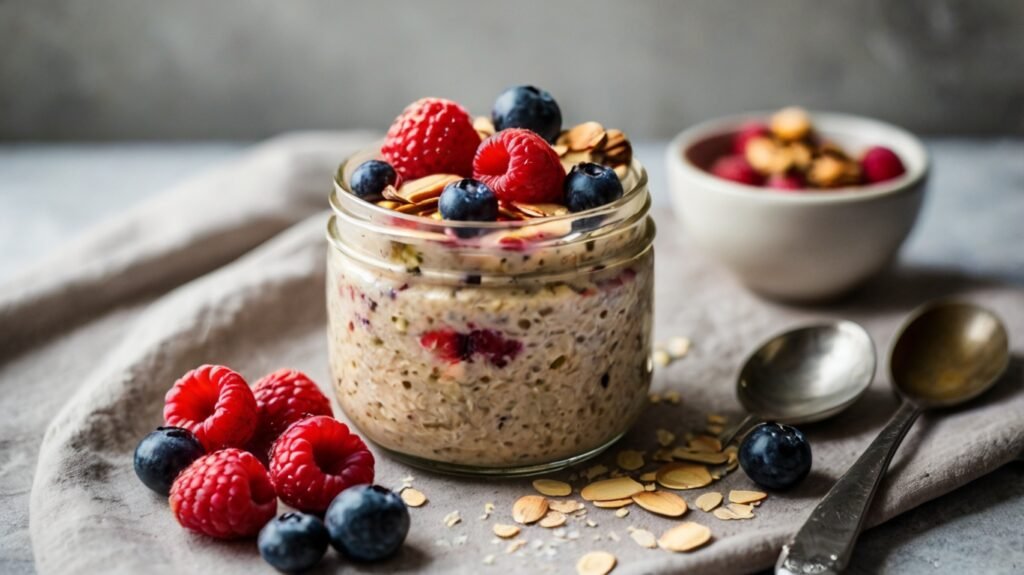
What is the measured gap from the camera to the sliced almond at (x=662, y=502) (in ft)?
4.13

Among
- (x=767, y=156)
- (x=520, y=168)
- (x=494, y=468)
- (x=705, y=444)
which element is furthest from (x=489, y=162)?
(x=767, y=156)

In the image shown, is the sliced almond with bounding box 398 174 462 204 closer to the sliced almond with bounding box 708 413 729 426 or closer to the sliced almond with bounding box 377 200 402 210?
the sliced almond with bounding box 377 200 402 210

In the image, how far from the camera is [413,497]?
1.31 meters

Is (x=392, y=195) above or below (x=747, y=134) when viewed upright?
above

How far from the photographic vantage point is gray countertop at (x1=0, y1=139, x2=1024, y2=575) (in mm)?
1219

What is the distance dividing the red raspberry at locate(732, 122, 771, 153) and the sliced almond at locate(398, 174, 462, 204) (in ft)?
3.03

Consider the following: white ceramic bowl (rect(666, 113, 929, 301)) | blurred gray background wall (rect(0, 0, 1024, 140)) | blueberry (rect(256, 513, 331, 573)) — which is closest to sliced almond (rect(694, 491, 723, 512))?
blueberry (rect(256, 513, 331, 573))

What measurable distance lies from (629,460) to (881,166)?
85 centimetres

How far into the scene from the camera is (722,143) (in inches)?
83.7

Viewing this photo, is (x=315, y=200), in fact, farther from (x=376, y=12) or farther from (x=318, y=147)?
(x=376, y=12)

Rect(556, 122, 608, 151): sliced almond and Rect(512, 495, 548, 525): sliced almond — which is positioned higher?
Rect(556, 122, 608, 151): sliced almond

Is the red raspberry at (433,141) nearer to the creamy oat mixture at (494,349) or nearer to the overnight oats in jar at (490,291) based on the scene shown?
the overnight oats in jar at (490,291)

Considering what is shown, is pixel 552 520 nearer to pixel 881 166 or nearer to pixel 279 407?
pixel 279 407

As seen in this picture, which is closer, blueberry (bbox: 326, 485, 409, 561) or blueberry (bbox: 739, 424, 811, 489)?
blueberry (bbox: 326, 485, 409, 561)
